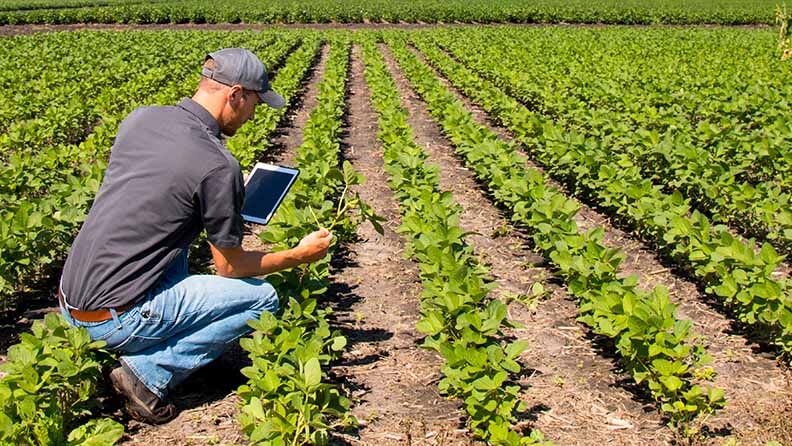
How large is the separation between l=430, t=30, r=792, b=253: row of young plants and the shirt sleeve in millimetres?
4147

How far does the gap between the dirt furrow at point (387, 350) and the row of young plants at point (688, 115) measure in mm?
2869

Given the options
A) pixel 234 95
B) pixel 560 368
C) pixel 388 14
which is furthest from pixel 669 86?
pixel 388 14

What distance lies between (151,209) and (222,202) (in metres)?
0.32

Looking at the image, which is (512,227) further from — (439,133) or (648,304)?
(439,133)

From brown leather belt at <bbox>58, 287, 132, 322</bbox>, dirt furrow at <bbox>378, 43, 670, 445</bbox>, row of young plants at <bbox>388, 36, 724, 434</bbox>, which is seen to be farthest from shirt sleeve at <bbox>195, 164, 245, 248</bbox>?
row of young plants at <bbox>388, 36, 724, 434</bbox>

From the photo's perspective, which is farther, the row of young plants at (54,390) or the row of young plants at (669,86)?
the row of young plants at (669,86)

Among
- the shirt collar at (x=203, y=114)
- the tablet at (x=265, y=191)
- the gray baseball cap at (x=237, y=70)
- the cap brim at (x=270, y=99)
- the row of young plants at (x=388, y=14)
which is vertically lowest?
the row of young plants at (x=388, y=14)

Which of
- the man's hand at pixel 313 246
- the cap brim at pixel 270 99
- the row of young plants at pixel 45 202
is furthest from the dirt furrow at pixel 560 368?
the row of young plants at pixel 45 202

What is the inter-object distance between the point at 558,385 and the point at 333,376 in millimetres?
1258

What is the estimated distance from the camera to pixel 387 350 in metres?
4.36

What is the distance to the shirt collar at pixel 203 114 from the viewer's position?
3365 mm

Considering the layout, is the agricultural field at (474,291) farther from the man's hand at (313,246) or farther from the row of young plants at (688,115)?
the man's hand at (313,246)

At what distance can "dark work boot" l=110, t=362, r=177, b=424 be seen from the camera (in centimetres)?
337

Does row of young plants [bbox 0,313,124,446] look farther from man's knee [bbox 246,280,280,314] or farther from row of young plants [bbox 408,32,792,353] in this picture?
row of young plants [bbox 408,32,792,353]
